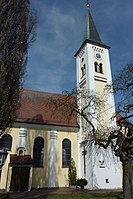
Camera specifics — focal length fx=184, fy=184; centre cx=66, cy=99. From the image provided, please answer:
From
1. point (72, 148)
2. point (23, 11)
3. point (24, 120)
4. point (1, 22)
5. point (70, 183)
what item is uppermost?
point (23, 11)

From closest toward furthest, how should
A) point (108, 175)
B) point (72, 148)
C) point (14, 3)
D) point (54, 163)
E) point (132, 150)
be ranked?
point (132, 150) < point (14, 3) < point (108, 175) < point (54, 163) < point (72, 148)

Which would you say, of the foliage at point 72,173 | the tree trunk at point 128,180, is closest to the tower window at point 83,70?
the foliage at point 72,173

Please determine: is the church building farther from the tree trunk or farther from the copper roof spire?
the tree trunk

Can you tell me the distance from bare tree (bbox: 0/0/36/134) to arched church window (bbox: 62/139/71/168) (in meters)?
10.5

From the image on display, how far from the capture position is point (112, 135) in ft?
34.8

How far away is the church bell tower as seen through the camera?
17.4m

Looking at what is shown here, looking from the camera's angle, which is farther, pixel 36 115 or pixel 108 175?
pixel 36 115

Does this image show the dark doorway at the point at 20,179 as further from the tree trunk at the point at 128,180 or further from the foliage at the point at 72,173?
the tree trunk at the point at 128,180

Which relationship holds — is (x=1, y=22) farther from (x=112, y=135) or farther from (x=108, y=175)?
(x=108, y=175)

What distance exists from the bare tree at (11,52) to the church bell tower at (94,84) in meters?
10.4

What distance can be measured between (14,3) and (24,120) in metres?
11.5

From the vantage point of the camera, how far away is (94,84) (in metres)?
21.5

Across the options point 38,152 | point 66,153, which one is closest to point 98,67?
point 66,153

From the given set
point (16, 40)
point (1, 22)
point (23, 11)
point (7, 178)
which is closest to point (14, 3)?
point (23, 11)
